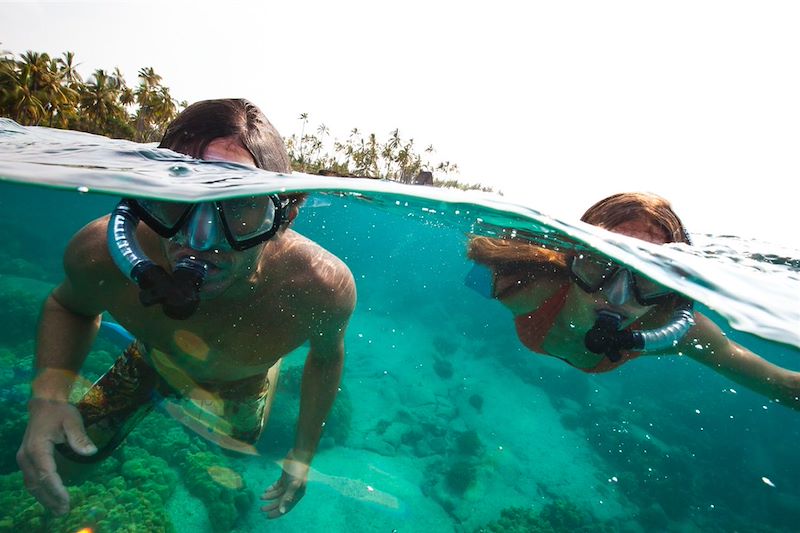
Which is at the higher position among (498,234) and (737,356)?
(498,234)

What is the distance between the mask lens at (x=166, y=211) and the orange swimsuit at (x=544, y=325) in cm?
398

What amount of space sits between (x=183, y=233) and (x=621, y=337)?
3723 mm

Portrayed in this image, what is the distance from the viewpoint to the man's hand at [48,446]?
108 inches

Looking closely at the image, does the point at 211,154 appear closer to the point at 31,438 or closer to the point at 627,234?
the point at 31,438

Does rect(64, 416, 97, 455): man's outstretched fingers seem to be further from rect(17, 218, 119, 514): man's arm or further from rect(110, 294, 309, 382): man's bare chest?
rect(110, 294, 309, 382): man's bare chest

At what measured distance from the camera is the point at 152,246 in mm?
3252

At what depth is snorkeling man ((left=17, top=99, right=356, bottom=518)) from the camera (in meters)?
2.77

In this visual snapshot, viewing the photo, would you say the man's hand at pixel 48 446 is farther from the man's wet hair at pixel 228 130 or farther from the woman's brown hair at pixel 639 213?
the woman's brown hair at pixel 639 213

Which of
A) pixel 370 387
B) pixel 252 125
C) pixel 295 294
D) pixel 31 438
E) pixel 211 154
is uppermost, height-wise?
pixel 252 125

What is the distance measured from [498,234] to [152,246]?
17.7 ft

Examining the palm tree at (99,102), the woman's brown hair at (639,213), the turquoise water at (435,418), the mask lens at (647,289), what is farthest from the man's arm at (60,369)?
the palm tree at (99,102)

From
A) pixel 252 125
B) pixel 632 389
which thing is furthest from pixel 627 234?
pixel 632 389

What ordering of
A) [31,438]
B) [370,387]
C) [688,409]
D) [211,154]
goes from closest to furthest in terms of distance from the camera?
[31,438] < [211,154] < [370,387] < [688,409]

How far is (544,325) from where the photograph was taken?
4926 millimetres
